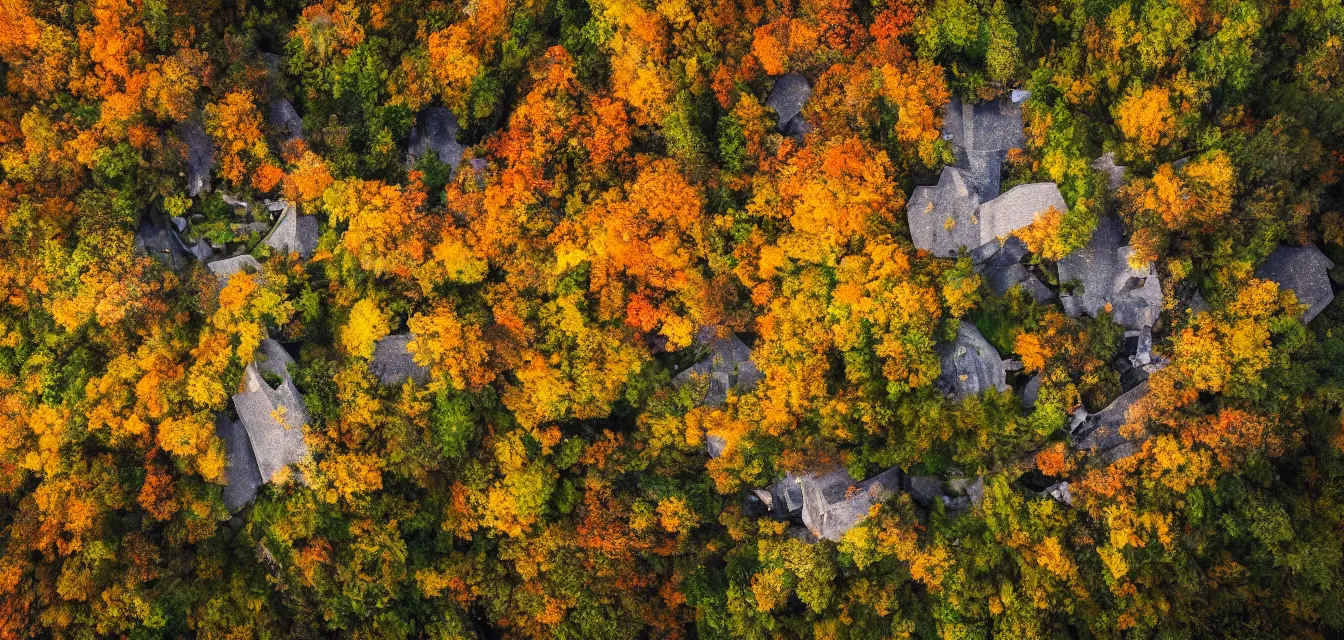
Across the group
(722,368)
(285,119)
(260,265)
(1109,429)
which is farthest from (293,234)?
(1109,429)

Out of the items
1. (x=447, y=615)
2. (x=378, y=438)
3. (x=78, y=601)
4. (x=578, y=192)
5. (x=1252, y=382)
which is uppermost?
(x=578, y=192)

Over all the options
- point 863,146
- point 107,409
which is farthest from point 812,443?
point 107,409

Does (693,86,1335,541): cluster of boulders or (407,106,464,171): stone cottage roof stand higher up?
(407,106,464,171): stone cottage roof

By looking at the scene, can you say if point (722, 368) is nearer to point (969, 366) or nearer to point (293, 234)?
point (969, 366)

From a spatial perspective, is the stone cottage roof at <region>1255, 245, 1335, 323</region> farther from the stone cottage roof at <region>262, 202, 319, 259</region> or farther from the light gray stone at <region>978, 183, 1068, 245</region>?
the stone cottage roof at <region>262, 202, 319, 259</region>

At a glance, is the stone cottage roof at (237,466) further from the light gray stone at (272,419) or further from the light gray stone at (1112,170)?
the light gray stone at (1112,170)

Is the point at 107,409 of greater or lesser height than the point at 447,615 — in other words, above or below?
above

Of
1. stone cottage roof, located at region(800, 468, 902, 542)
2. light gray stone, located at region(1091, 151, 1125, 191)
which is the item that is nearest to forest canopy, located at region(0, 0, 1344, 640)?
light gray stone, located at region(1091, 151, 1125, 191)

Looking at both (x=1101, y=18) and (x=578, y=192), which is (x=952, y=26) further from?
(x=578, y=192)
